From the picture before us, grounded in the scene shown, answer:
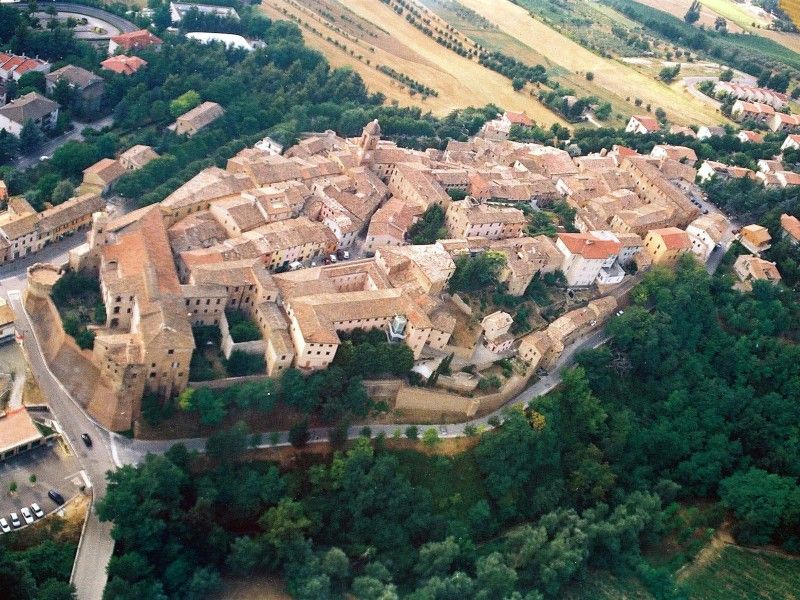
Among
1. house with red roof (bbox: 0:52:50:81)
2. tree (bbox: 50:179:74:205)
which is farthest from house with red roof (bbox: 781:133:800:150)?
house with red roof (bbox: 0:52:50:81)

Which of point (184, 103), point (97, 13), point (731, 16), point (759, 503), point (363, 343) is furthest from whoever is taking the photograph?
point (731, 16)

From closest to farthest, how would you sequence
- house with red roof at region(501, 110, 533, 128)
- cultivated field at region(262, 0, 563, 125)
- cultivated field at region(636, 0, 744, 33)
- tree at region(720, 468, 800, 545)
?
tree at region(720, 468, 800, 545), house with red roof at region(501, 110, 533, 128), cultivated field at region(262, 0, 563, 125), cultivated field at region(636, 0, 744, 33)

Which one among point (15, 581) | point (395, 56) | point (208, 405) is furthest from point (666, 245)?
point (395, 56)

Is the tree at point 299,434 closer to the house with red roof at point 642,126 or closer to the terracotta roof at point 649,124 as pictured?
the house with red roof at point 642,126

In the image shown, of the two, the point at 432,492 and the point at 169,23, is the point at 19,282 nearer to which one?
the point at 432,492

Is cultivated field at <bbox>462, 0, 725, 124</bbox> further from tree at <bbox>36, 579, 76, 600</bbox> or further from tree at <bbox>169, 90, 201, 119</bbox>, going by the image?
tree at <bbox>36, 579, 76, 600</bbox>

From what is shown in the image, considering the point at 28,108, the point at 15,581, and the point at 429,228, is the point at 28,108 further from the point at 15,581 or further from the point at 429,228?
the point at 15,581
